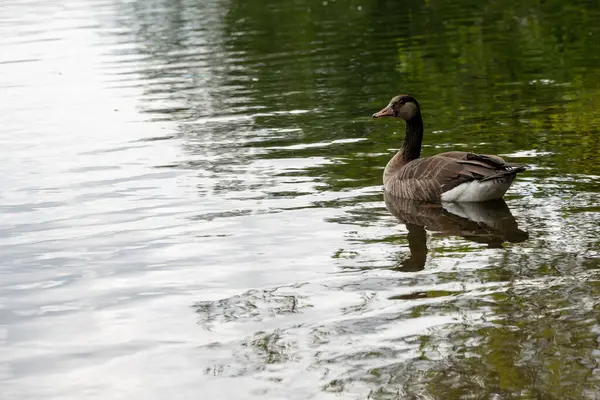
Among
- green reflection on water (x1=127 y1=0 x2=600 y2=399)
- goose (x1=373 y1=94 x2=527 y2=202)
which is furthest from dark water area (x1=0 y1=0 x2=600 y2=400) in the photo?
goose (x1=373 y1=94 x2=527 y2=202)

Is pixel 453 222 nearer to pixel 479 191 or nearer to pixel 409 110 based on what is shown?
pixel 479 191

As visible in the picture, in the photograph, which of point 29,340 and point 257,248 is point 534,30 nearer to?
point 257,248

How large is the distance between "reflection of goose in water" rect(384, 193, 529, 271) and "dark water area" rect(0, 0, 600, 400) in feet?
0.15

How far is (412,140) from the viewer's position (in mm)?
14891

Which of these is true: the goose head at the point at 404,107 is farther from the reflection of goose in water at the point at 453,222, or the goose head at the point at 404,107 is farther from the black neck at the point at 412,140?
the reflection of goose in water at the point at 453,222

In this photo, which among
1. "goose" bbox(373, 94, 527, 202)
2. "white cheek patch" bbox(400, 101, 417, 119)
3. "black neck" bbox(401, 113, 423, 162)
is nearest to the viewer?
"goose" bbox(373, 94, 527, 202)

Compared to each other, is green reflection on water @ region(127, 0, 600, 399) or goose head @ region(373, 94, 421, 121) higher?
goose head @ region(373, 94, 421, 121)

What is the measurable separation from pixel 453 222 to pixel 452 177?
0.79 metres

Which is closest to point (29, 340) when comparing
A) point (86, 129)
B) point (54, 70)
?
point (86, 129)

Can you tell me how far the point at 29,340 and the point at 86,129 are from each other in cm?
1164

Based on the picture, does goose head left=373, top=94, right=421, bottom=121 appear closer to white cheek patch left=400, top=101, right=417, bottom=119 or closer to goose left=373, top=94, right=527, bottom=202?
white cheek patch left=400, top=101, right=417, bottom=119

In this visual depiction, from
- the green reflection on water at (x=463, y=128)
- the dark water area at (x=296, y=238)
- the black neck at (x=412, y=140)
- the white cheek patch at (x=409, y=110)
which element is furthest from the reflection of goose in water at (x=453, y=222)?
the white cheek patch at (x=409, y=110)

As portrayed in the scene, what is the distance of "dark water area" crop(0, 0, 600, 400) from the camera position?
26.9 feet

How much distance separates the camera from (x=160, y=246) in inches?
479
